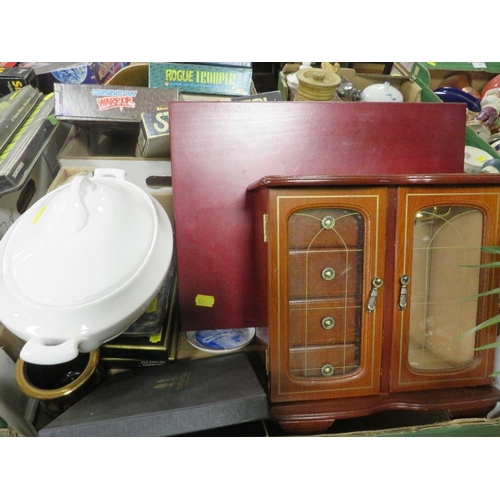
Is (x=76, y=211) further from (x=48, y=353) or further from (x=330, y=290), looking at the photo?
(x=330, y=290)

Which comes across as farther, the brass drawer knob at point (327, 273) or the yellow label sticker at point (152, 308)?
the yellow label sticker at point (152, 308)

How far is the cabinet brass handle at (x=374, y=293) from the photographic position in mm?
805

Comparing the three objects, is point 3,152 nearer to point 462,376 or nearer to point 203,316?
point 203,316

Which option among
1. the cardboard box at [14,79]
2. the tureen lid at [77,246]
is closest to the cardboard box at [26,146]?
the cardboard box at [14,79]

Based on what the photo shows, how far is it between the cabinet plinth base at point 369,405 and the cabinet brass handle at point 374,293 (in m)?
0.22

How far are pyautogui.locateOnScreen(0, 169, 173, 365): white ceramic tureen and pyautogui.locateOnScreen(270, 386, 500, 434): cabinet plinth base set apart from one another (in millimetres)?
398

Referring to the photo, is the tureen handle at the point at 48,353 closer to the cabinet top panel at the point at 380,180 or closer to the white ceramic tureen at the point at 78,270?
the white ceramic tureen at the point at 78,270

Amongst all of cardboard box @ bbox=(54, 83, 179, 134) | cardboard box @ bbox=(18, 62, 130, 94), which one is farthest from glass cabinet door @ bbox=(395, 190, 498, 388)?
cardboard box @ bbox=(18, 62, 130, 94)

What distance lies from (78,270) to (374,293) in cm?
56

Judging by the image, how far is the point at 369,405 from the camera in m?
0.87

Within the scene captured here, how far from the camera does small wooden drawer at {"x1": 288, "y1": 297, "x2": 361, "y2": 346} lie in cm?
83

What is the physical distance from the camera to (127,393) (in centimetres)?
87

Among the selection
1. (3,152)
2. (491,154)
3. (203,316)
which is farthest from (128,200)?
(491,154)

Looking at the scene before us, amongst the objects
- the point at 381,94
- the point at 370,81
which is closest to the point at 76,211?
the point at 381,94
